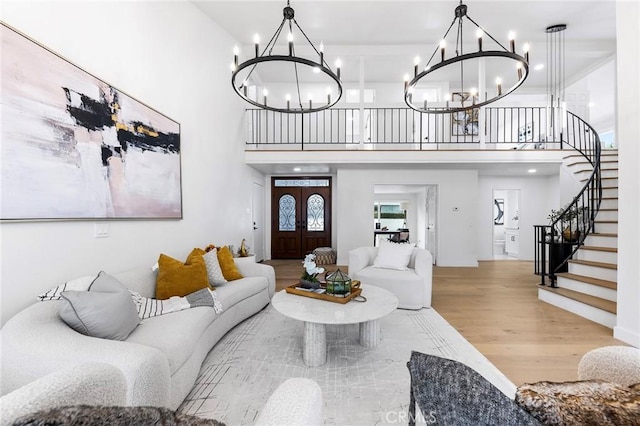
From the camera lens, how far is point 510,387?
187cm

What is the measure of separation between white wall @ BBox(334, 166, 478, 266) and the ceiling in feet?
8.60

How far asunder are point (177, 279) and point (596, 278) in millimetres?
5204

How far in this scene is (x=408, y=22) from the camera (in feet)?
15.5

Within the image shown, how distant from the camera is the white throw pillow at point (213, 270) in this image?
118 inches

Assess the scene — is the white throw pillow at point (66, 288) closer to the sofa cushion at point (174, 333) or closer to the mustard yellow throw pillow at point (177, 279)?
the sofa cushion at point (174, 333)

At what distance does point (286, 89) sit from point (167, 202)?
5.48m

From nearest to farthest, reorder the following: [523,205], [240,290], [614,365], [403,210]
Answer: [614,365] < [240,290] < [523,205] < [403,210]

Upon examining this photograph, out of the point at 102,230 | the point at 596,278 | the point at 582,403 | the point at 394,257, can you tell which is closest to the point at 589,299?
the point at 596,278

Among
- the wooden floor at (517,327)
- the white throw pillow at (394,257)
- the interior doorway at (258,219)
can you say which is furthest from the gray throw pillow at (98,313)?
the interior doorway at (258,219)

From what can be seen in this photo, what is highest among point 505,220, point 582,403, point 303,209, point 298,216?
point 303,209

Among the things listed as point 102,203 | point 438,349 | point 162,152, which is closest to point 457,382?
point 438,349

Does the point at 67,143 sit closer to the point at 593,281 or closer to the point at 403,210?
the point at 593,281

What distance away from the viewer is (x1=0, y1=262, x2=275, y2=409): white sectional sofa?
1.18m

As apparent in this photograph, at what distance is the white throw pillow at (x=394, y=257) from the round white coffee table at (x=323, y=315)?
4.27 ft
